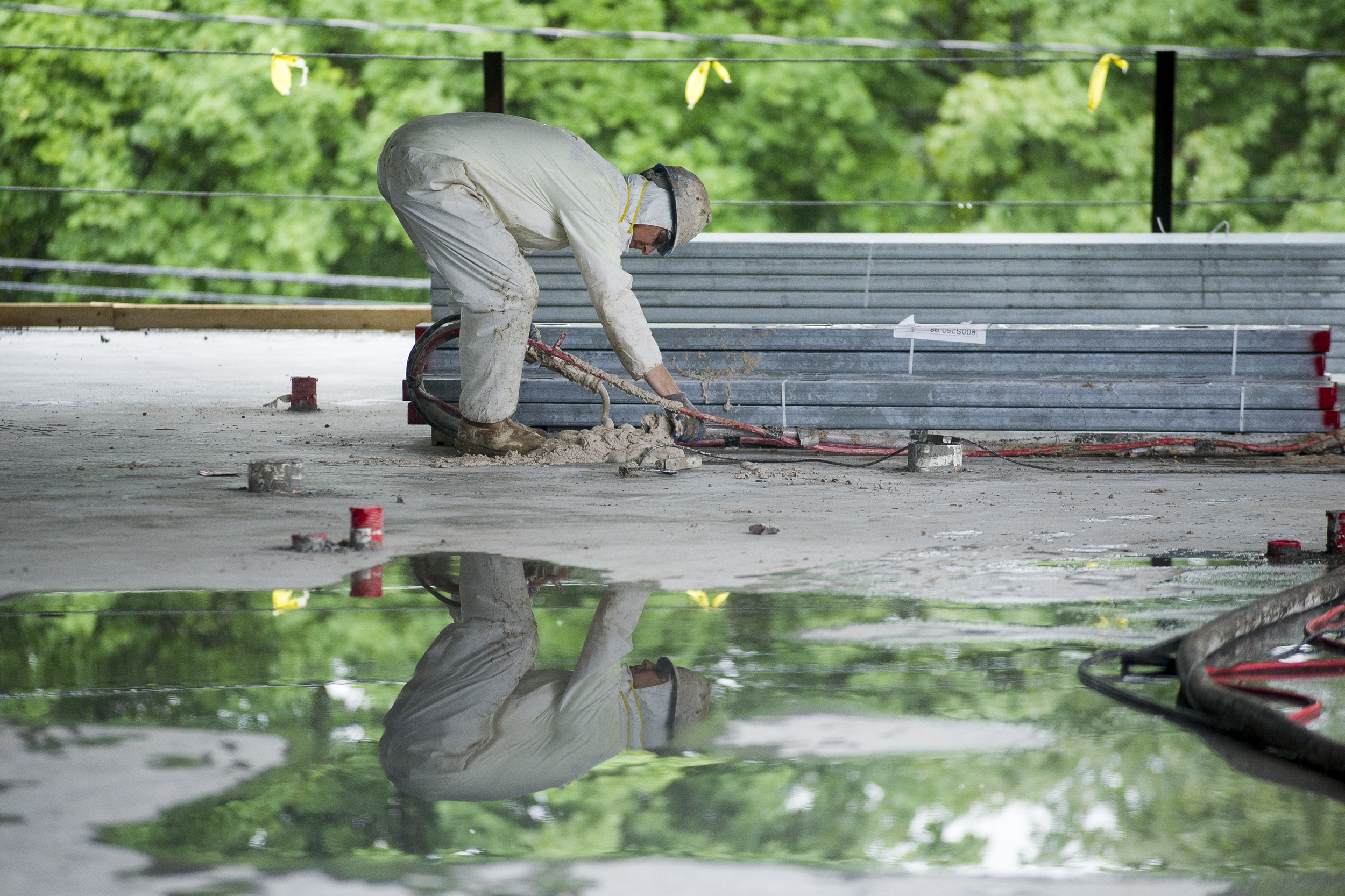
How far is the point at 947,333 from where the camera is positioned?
7164mm

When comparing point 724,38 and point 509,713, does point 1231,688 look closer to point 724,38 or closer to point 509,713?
point 509,713

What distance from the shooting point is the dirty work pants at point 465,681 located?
2566mm

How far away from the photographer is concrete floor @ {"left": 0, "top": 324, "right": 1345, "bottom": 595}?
13.6ft

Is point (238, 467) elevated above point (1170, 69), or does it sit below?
below

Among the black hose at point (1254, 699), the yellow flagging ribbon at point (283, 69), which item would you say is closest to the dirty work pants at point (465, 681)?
the black hose at point (1254, 699)

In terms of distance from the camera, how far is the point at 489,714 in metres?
2.78

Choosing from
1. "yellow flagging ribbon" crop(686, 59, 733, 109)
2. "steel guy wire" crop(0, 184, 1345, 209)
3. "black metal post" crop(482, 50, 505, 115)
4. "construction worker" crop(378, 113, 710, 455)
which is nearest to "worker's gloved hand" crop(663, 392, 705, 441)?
"construction worker" crop(378, 113, 710, 455)

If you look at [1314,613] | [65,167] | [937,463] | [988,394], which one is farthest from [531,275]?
[65,167]

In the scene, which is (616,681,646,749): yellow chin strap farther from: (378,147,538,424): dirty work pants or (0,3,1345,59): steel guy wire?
(0,3,1345,59): steel guy wire

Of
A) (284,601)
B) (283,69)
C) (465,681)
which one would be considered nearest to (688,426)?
(284,601)

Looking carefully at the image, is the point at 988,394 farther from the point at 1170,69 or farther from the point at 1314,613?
the point at 1170,69

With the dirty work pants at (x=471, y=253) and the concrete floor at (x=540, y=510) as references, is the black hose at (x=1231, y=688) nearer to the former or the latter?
the concrete floor at (x=540, y=510)

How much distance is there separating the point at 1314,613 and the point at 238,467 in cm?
414

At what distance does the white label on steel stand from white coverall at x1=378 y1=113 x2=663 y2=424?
166 cm
